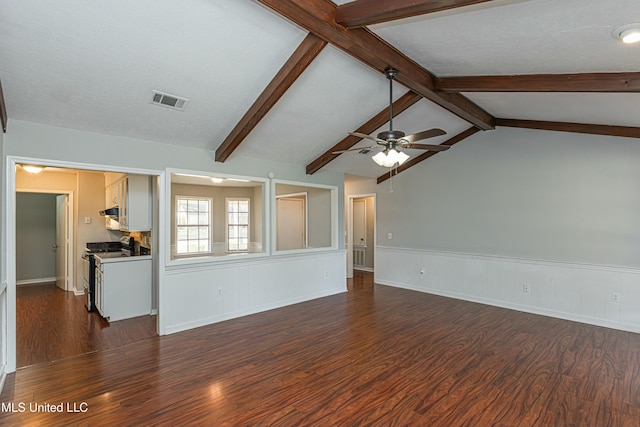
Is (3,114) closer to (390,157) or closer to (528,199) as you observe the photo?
(390,157)

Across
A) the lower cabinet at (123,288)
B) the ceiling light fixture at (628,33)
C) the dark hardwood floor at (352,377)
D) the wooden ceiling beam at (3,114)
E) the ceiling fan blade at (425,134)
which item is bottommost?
the dark hardwood floor at (352,377)

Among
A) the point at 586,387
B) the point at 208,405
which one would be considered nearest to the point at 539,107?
the point at 586,387

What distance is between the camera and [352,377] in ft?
10.4

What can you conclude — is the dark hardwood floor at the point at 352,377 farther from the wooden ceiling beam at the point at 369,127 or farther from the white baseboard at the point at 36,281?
the white baseboard at the point at 36,281

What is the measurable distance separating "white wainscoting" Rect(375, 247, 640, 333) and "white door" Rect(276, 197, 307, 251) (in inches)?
96.8

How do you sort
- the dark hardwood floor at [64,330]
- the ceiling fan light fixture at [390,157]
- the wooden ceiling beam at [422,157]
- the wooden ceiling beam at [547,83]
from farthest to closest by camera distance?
the wooden ceiling beam at [422,157] → the dark hardwood floor at [64,330] → the ceiling fan light fixture at [390,157] → the wooden ceiling beam at [547,83]

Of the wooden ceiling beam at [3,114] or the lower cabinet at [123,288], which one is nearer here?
the wooden ceiling beam at [3,114]

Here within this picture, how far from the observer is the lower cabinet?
4.82 m

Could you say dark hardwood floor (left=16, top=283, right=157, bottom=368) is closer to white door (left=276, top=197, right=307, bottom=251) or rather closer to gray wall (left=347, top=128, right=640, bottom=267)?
white door (left=276, top=197, right=307, bottom=251)

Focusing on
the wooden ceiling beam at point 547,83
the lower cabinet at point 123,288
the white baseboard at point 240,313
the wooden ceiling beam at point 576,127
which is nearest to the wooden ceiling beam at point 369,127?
the wooden ceiling beam at point 547,83

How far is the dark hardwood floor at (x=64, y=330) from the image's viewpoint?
12.2 feet

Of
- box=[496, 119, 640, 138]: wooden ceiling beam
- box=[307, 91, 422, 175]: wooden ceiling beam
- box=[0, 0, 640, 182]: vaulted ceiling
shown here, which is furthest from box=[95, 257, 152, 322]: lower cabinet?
box=[496, 119, 640, 138]: wooden ceiling beam

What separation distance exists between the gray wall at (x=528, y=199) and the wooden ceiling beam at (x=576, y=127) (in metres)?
0.18

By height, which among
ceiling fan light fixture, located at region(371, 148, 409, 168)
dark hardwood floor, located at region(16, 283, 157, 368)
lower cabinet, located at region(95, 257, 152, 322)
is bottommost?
dark hardwood floor, located at region(16, 283, 157, 368)
